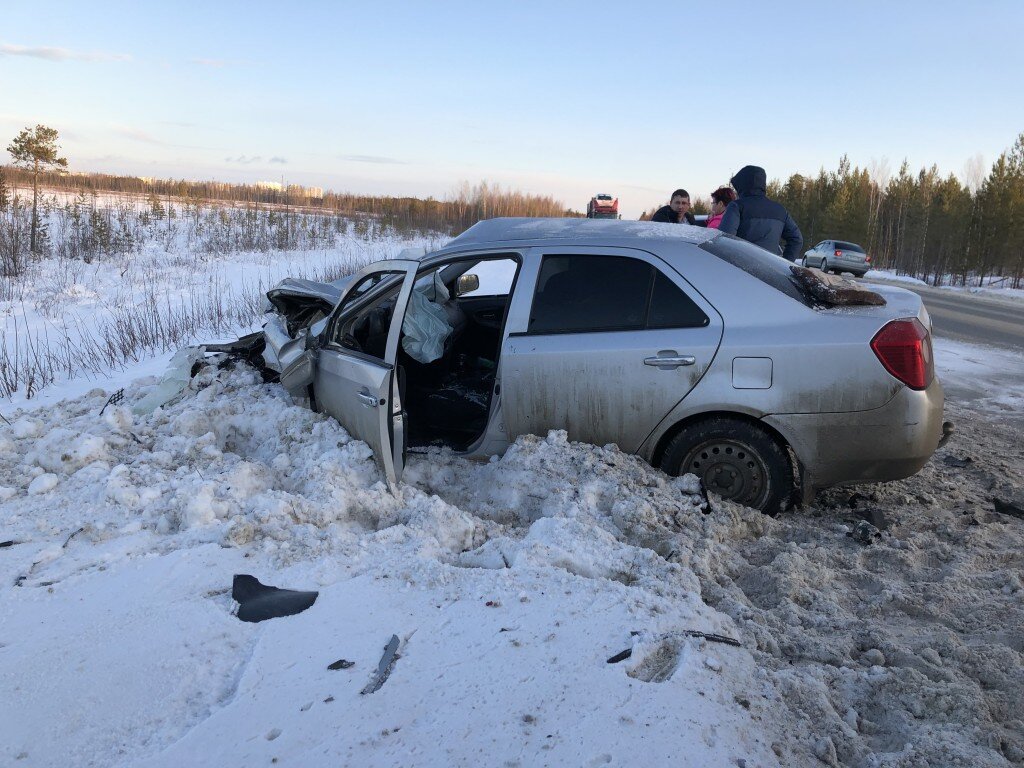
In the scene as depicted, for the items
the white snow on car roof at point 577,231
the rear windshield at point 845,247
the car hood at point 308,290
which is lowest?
the car hood at point 308,290

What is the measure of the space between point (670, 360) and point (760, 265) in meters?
0.87

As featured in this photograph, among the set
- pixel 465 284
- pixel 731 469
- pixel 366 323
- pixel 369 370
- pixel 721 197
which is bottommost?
pixel 731 469

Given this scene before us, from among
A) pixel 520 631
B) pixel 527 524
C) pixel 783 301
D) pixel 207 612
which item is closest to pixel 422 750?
pixel 520 631

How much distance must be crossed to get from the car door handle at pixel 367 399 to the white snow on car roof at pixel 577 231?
1128 millimetres

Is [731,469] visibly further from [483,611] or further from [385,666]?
[385,666]

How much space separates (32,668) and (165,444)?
6.52ft

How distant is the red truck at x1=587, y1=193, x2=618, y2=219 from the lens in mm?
35750

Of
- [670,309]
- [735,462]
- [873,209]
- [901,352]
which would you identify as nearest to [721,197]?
[670,309]

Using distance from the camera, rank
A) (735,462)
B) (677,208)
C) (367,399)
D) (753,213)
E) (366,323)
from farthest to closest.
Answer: (677,208) < (753,213) < (366,323) < (367,399) < (735,462)

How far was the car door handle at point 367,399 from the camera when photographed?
388 centimetres

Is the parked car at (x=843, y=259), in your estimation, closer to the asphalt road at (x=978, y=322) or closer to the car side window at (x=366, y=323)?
the asphalt road at (x=978, y=322)

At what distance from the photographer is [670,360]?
3736 mm

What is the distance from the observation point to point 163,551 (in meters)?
3.36

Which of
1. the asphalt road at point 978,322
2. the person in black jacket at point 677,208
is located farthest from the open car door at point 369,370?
the asphalt road at point 978,322
